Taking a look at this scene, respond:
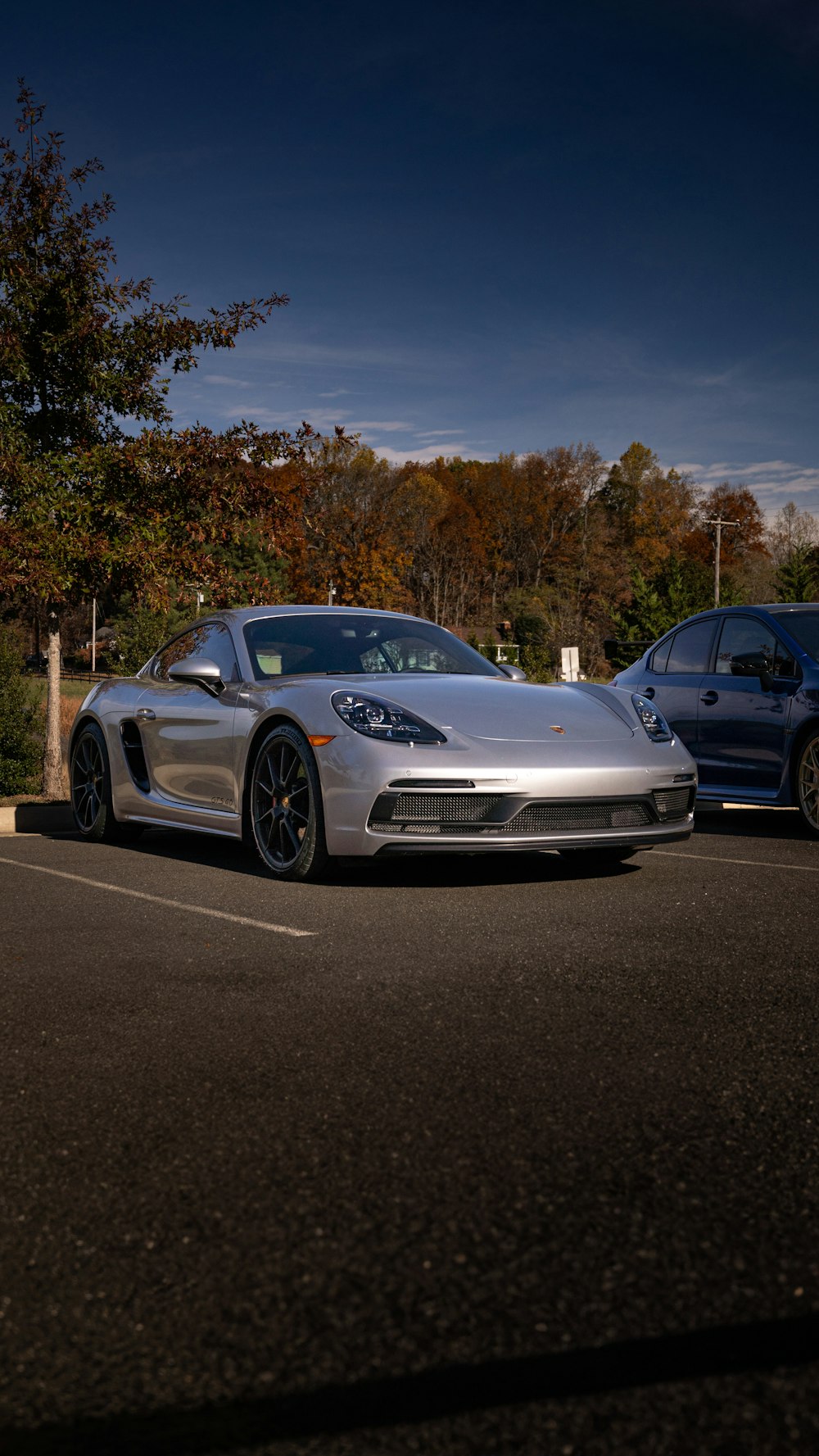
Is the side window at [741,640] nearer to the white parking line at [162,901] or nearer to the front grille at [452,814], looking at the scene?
the front grille at [452,814]

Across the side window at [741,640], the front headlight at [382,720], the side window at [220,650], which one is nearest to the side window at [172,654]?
the side window at [220,650]

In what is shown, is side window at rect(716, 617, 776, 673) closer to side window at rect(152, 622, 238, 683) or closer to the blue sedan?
the blue sedan

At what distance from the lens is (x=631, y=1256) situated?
2033mm

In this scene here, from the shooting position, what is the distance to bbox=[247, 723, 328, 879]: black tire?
611cm

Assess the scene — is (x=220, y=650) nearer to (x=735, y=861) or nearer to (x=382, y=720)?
(x=382, y=720)

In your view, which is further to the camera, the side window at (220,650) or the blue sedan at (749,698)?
the blue sedan at (749,698)

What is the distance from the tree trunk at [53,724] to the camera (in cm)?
1248

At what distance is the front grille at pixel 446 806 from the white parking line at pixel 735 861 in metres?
1.78

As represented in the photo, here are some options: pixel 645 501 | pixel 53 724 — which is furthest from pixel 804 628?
pixel 645 501

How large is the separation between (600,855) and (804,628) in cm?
315

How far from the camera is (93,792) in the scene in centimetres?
874

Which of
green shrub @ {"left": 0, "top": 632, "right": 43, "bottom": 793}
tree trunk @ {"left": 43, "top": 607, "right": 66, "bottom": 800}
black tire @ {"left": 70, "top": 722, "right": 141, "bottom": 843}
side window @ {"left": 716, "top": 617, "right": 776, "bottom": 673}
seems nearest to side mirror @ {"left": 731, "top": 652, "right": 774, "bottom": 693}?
side window @ {"left": 716, "top": 617, "right": 776, "bottom": 673}

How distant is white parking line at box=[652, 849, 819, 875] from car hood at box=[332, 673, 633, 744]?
1059 mm

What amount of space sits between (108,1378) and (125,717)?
6.82m
